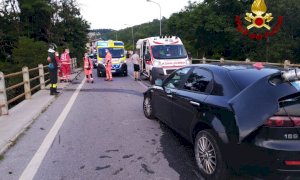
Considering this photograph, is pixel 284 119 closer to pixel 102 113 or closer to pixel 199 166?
pixel 199 166

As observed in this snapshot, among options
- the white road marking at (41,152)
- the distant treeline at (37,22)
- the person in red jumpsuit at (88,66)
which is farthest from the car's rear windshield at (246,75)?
the distant treeline at (37,22)

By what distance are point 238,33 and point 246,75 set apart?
2949 centimetres

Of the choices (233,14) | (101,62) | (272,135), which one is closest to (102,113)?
(272,135)

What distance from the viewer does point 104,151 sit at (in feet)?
17.9

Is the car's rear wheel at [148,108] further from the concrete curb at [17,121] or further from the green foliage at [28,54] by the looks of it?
the green foliage at [28,54]

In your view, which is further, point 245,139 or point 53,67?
point 53,67

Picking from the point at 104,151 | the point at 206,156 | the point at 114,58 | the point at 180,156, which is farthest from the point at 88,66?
the point at 206,156

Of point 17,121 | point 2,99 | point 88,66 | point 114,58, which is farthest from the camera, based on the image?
point 114,58

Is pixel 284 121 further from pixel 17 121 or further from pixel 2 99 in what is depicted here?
pixel 2 99

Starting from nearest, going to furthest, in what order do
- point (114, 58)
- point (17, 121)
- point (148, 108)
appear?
point (17, 121)
point (148, 108)
point (114, 58)

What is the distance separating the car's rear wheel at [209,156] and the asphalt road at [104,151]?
171 mm

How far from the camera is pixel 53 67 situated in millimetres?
12070

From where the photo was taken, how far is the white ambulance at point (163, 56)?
49.0 feet

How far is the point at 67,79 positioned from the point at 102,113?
31.8ft
